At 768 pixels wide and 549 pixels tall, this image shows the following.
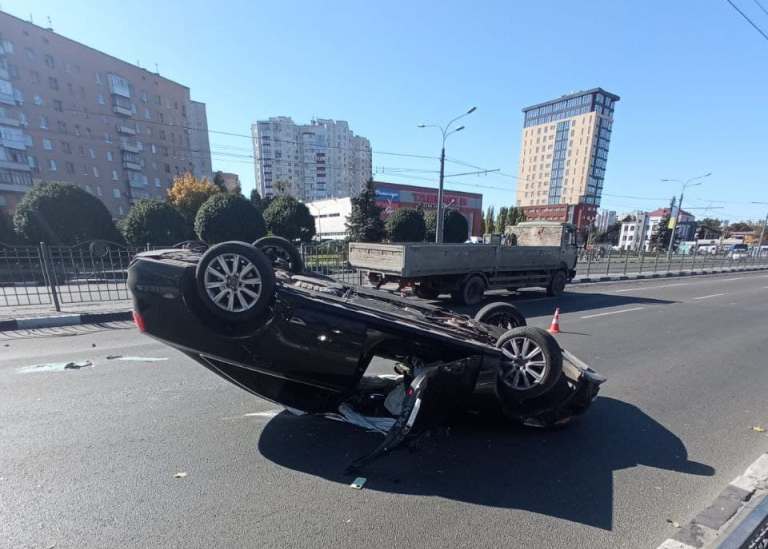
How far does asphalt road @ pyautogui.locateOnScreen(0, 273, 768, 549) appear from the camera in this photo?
6.89ft

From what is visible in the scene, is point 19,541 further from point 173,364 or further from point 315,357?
point 173,364

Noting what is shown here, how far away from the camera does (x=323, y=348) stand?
2.65 metres

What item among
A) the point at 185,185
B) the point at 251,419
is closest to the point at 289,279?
the point at 251,419

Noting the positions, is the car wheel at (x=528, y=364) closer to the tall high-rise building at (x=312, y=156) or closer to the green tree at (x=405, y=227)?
the green tree at (x=405, y=227)

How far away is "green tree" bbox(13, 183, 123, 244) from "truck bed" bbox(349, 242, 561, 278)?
16.7m

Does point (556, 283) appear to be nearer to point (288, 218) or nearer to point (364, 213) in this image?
point (288, 218)

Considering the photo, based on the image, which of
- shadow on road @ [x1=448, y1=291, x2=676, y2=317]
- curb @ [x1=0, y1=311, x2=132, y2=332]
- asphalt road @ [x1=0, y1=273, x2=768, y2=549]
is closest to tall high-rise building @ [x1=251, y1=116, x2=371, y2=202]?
shadow on road @ [x1=448, y1=291, x2=676, y2=317]

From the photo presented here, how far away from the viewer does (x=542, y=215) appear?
64.6 m

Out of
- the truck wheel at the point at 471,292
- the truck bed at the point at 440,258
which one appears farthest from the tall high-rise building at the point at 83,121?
the truck wheel at the point at 471,292

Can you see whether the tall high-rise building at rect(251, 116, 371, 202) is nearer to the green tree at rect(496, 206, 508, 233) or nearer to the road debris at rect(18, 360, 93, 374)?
the green tree at rect(496, 206, 508, 233)

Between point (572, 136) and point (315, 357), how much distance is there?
387ft

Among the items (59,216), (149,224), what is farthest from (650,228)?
(59,216)

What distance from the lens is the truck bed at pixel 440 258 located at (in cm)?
907

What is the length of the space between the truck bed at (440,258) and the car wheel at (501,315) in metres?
4.73
